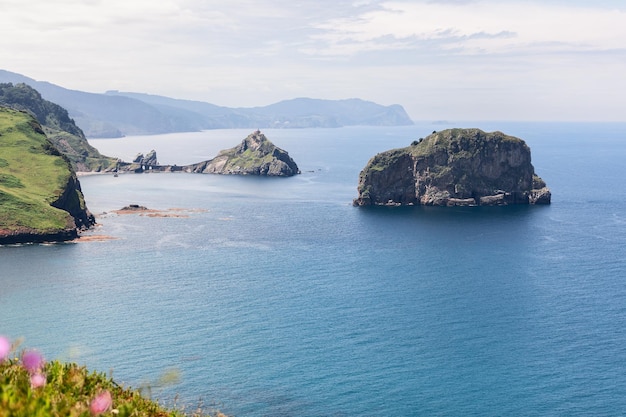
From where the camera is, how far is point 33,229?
642 ft

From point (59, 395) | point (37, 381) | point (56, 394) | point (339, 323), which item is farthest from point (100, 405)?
point (339, 323)

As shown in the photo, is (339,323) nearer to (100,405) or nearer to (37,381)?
(37,381)

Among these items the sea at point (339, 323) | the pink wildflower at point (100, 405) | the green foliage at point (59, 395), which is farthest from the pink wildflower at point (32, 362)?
the sea at point (339, 323)

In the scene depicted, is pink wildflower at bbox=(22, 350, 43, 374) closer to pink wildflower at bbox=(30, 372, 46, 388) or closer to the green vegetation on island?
the green vegetation on island

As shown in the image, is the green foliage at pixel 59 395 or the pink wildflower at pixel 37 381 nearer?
the green foliage at pixel 59 395

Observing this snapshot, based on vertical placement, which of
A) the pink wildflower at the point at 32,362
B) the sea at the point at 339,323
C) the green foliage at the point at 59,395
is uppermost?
the pink wildflower at the point at 32,362

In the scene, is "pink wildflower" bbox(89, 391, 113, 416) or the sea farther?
the sea

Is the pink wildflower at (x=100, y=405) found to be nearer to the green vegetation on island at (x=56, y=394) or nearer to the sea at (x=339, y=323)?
the green vegetation on island at (x=56, y=394)

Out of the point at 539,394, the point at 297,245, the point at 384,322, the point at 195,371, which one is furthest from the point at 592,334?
the point at 297,245

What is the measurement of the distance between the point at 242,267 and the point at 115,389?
127 meters

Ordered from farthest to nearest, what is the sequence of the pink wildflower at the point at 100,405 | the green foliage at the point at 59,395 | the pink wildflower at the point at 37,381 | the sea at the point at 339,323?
the sea at the point at 339,323, the pink wildflower at the point at 37,381, the pink wildflower at the point at 100,405, the green foliage at the point at 59,395

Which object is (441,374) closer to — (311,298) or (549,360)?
(549,360)

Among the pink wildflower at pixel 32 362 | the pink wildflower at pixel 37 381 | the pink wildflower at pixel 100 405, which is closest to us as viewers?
the pink wildflower at pixel 100 405

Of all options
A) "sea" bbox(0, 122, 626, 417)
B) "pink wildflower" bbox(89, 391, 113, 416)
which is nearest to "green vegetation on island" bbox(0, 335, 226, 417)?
"pink wildflower" bbox(89, 391, 113, 416)
